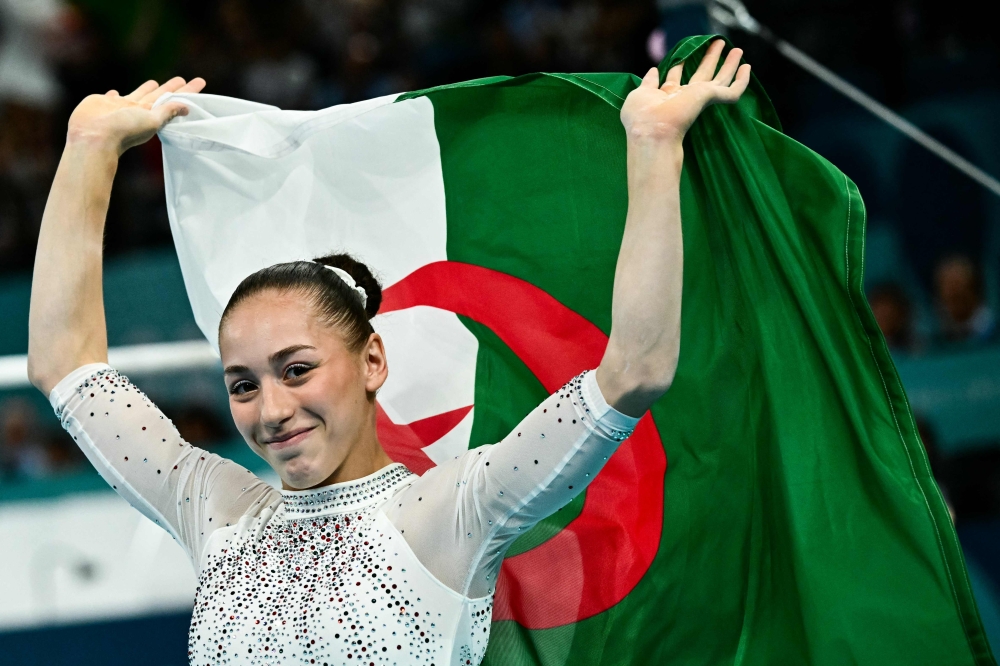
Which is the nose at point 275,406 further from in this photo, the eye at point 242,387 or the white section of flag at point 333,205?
the white section of flag at point 333,205

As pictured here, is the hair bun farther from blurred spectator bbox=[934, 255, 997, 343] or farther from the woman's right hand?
blurred spectator bbox=[934, 255, 997, 343]

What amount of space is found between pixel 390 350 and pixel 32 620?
6.47 feet

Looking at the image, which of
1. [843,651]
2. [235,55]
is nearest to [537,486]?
[843,651]

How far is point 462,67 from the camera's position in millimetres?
5801

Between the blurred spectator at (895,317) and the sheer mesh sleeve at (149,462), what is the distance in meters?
3.04

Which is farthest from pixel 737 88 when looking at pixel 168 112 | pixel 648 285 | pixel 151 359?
pixel 151 359

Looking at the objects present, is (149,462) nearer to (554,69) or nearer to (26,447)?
(26,447)

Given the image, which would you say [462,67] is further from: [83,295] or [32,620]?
[83,295]

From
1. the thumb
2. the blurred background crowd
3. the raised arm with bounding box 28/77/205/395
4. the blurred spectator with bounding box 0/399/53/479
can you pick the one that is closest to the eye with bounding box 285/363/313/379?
the raised arm with bounding box 28/77/205/395

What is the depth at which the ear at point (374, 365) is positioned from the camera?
1.76 meters

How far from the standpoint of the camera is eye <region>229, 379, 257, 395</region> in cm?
170

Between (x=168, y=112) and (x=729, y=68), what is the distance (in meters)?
1.06

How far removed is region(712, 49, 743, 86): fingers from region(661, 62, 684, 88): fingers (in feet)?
0.18

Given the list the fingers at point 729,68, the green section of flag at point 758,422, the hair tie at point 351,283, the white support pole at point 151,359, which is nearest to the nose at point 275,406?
the hair tie at point 351,283
